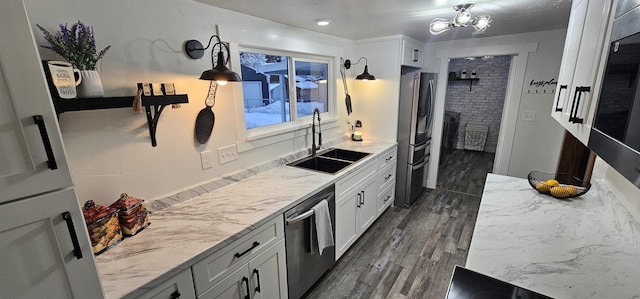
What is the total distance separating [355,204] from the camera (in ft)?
8.27

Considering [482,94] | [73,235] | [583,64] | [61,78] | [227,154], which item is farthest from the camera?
[482,94]

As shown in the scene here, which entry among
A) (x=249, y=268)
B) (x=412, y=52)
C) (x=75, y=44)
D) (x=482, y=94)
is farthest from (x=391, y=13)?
(x=482, y=94)

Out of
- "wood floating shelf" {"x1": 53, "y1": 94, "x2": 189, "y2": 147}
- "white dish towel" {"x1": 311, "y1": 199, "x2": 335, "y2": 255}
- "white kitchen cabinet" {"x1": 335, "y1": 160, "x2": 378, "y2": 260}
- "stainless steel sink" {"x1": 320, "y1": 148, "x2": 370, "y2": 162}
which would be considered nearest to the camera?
"wood floating shelf" {"x1": 53, "y1": 94, "x2": 189, "y2": 147}

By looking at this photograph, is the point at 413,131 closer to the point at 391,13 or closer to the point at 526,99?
the point at 526,99

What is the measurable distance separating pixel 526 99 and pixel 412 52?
1.46 meters

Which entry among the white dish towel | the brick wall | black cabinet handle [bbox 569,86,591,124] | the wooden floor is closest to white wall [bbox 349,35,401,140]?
the wooden floor

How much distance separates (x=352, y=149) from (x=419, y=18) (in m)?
1.43

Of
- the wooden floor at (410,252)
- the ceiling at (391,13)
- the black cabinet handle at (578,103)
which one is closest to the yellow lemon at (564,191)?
the black cabinet handle at (578,103)

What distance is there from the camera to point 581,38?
1256mm

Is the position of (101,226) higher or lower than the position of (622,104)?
lower

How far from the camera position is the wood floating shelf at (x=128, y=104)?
109 centimetres

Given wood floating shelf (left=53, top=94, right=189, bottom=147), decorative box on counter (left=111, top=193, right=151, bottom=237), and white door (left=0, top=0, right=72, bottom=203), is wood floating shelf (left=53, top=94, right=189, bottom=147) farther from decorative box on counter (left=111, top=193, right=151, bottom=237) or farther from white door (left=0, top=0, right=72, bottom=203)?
white door (left=0, top=0, right=72, bottom=203)

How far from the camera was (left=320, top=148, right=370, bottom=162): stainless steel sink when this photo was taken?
285 cm

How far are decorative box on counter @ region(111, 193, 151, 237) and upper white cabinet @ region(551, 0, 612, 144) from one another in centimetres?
201
